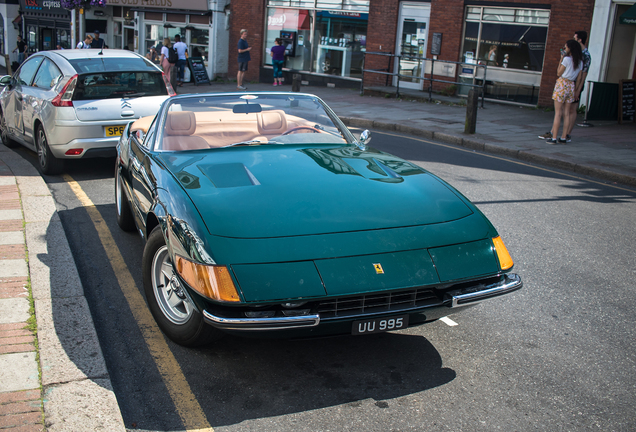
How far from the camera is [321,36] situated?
24.4m

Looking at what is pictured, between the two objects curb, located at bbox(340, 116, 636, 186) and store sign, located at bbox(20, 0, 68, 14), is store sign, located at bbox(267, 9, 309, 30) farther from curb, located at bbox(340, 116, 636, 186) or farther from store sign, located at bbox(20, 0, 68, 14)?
store sign, located at bbox(20, 0, 68, 14)

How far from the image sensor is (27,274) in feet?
15.2

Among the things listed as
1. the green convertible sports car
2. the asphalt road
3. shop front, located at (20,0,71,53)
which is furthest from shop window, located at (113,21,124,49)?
the green convertible sports car

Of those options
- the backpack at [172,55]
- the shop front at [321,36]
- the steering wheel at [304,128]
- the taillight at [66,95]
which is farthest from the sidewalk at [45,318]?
the backpack at [172,55]

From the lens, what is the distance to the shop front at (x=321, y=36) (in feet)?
76.0

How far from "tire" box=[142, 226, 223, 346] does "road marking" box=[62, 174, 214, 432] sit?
0.13 metres

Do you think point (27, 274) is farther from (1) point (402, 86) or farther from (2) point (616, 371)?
(1) point (402, 86)

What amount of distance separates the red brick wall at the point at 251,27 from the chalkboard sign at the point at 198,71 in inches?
82.1

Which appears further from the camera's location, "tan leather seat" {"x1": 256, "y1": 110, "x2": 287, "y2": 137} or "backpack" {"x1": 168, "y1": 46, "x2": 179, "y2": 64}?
"backpack" {"x1": 168, "y1": 46, "x2": 179, "y2": 64}

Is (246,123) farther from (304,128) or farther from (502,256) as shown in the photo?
(502,256)

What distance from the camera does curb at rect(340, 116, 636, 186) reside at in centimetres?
987

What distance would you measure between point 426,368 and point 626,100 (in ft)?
44.3

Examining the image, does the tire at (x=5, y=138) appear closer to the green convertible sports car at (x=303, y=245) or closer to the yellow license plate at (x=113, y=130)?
the yellow license plate at (x=113, y=130)

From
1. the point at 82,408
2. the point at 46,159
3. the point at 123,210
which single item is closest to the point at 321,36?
the point at 46,159
